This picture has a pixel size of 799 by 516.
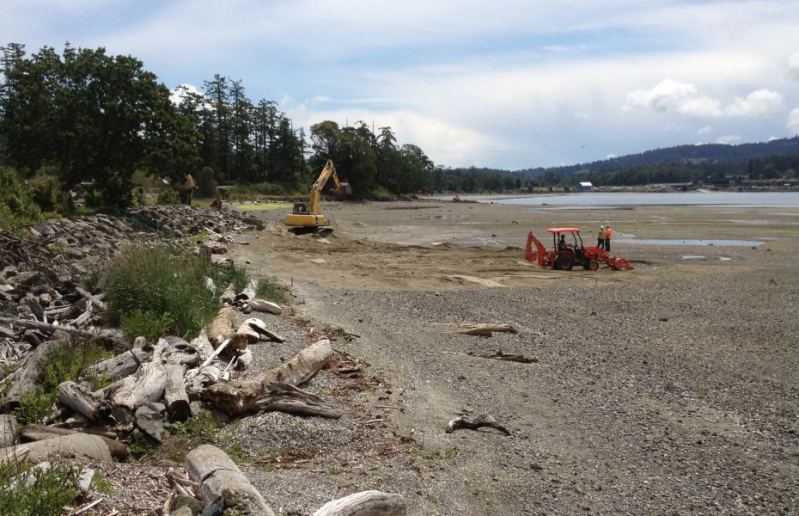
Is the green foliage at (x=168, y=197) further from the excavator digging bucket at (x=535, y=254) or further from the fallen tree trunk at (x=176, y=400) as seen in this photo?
the fallen tree trunk at (x=176, y=400)

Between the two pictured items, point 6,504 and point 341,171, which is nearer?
point 6,504

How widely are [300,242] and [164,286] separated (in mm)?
22713

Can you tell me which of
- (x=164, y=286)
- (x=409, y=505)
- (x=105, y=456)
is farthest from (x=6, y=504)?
(x=164, y=286)

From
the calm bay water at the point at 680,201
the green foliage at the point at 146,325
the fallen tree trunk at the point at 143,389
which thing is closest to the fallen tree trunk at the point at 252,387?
the fallen tree trunk at the point at 143,389

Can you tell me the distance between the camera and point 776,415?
943 centimetres

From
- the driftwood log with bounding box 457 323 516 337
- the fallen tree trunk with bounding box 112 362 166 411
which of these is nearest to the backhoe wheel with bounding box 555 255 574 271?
the driftwood log with bounding box 457 323 516 337

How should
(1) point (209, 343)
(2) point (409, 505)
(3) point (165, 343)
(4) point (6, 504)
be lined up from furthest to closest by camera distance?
(1) point (209, 343)
(3) point (165, 343)
(2) point (409, 505)
(4) point (6, 504)

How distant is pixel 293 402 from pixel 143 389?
170cm

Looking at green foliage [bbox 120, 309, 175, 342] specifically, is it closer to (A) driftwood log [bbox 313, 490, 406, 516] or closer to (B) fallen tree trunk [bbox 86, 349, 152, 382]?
(B) fallen tree trunk [bbox 86, 349, 152, 382]

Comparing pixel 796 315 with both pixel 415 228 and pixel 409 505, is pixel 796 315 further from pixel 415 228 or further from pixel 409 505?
pixel 415 228

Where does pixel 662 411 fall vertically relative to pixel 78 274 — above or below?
below

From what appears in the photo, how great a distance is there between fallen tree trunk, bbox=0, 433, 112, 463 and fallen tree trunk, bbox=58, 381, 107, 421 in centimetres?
75

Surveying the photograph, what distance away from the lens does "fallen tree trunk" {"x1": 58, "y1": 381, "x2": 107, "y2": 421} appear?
7117 mm

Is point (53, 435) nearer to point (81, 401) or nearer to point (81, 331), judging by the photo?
point (81, 401)
